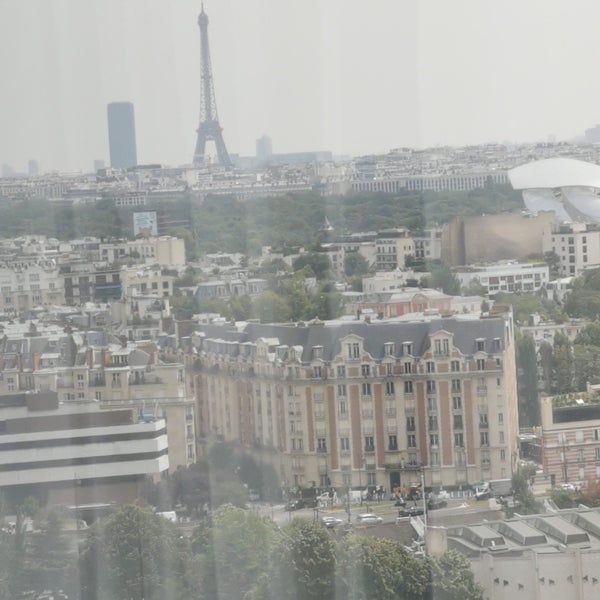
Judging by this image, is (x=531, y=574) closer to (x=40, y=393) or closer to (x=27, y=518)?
(x=27, y=518)

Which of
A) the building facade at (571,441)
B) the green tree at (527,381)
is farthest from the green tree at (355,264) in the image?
the building facade at (571,441)

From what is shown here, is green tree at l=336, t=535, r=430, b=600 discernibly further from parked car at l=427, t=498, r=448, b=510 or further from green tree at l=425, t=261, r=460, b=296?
green tree at l=425, t=261, r=460, b=296

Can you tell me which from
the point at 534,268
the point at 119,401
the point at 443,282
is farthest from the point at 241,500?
the point at 534,268

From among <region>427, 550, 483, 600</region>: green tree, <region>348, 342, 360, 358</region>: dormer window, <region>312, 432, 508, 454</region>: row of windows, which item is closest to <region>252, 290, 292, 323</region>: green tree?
<region>348, 342, 360, 358</region>: dormer window

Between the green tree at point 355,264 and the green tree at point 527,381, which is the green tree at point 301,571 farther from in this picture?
the green tree at point 355,264

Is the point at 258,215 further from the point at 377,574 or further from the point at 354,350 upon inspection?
the point at 377,574

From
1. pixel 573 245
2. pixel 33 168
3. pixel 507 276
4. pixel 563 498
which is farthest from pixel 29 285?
pixel 573 245
